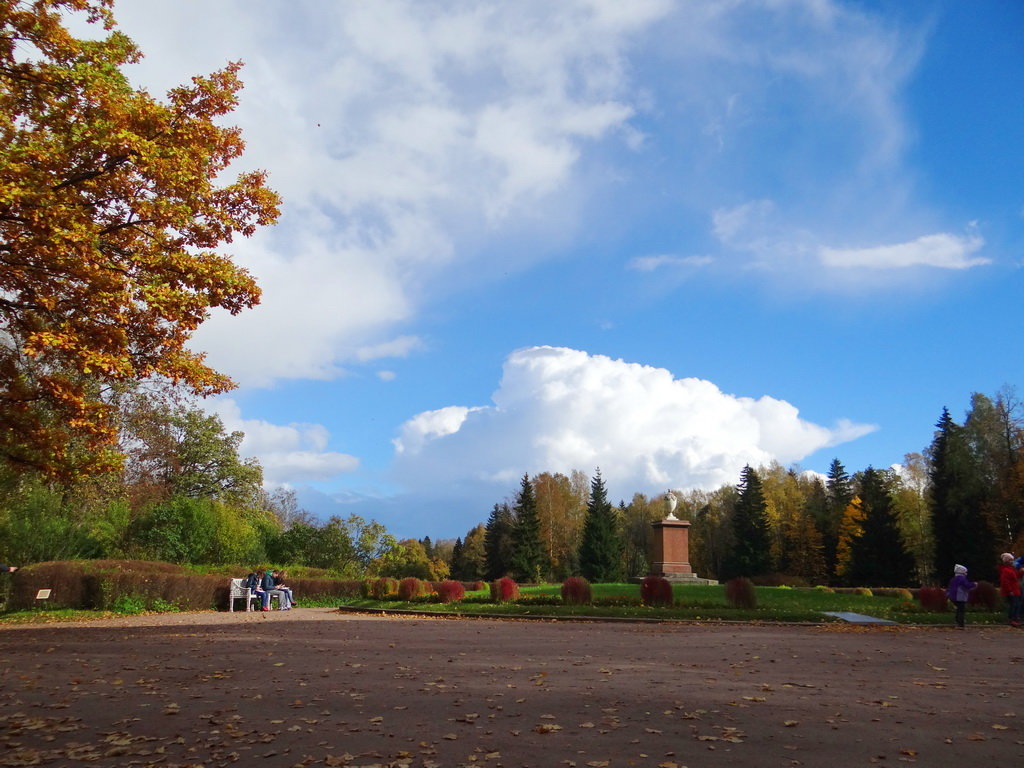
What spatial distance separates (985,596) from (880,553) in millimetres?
31864

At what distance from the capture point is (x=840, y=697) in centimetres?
760

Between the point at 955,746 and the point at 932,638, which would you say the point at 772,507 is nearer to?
the point at 932,638

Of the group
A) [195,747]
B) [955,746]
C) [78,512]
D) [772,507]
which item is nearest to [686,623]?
[955,746]

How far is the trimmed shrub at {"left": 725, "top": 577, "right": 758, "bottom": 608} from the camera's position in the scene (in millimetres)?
20766

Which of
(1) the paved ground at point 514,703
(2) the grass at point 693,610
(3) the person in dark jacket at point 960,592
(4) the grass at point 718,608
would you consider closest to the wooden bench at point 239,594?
(2) the grass at point 693,610

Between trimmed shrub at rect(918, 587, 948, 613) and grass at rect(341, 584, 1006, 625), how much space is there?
0.28m

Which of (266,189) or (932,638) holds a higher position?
(266,189)

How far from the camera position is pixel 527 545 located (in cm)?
5872

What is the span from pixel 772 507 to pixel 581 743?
243 feet

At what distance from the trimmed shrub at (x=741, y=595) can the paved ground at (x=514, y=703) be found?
25.1 feet

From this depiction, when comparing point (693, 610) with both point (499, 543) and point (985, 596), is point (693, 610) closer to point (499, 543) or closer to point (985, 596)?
point (985, 596)

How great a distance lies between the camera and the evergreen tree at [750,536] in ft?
204

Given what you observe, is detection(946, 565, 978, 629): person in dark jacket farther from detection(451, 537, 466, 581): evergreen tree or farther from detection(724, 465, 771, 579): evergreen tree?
detection(451, 537, 466, 581): evergreen tree

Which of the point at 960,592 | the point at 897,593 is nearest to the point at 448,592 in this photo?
the point at 960,592
